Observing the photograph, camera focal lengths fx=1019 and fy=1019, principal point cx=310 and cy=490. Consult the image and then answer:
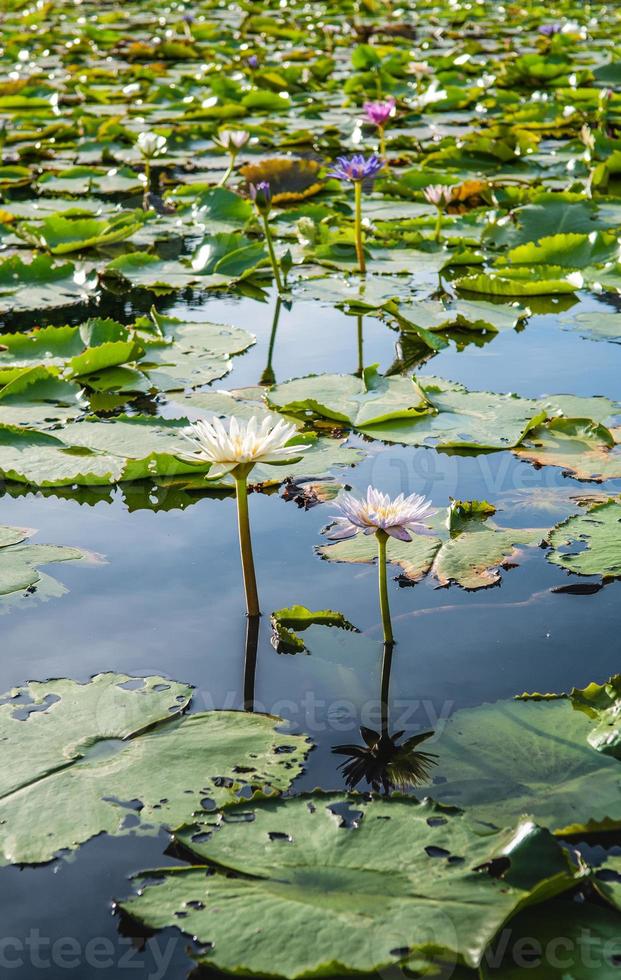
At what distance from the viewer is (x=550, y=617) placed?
171cm

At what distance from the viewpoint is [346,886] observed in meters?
1.13

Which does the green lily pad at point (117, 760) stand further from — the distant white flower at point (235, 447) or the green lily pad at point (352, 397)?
the green lily pad at point (352, 397)

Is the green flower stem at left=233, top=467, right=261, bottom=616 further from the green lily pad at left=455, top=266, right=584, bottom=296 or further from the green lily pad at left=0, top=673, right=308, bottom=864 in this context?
the green lily pad at left=455, top=266, right=584, bottom=296

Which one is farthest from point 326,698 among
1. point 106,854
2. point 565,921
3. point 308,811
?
point 565,921

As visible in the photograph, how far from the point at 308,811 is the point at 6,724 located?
48cm

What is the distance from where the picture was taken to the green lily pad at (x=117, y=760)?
128 cm

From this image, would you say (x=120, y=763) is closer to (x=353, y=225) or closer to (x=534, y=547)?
(x=534, y=547)

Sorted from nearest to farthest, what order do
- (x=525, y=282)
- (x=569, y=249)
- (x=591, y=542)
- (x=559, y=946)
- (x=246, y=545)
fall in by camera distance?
(x=559, y=946) < (x=246, y=545) < (x=591, y=542) < (x=525, y=282) < (x=569, y=249)

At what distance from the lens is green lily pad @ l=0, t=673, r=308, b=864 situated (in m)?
1.28

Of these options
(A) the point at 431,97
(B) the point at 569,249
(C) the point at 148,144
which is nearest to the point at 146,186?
(C) the point at 148,144

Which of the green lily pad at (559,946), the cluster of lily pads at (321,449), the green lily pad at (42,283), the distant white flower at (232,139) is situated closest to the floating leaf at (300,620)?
the cluster of lily pads at (321,449)

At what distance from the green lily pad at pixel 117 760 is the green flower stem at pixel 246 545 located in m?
0.24

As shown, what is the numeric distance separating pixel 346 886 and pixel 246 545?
676 millimetres

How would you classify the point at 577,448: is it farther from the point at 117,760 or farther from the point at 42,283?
the point at 42,283
